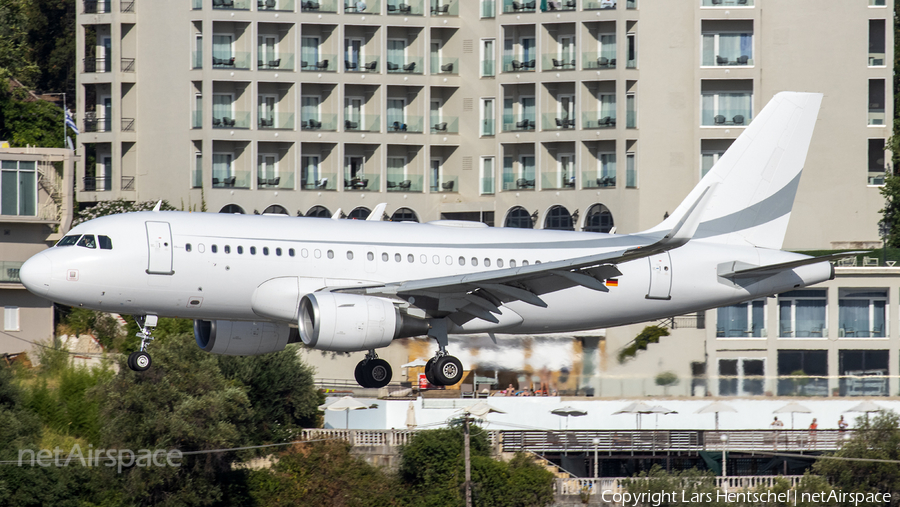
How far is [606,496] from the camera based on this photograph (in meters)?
67.1

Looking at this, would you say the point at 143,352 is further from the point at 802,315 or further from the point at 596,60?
the point at 596,60

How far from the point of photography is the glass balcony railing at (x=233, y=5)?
85.5 meters

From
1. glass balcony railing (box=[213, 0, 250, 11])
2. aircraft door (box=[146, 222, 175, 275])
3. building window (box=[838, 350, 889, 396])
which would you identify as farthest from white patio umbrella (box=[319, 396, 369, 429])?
aircraft door (box=[146, 222, 175, 275])

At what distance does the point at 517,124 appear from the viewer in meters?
85.9

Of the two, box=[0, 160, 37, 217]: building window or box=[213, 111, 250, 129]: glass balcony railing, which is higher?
box=[213, 111, 250, 129]: glass balcony railing

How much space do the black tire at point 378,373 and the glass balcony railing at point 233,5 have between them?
52.8 metres

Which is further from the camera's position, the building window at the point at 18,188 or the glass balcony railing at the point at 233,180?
the glass balcony railing at the point at 233,180

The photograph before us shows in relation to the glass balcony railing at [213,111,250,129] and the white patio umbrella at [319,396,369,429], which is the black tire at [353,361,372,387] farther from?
the glass balcony railing at [213,111,250,129]

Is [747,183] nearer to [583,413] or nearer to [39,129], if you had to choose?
[583,413]

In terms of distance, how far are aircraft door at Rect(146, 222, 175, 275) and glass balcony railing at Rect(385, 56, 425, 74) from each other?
54.9 meters

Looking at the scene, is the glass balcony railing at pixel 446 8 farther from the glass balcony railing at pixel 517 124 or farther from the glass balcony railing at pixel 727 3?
the glass balcony railing at pixel 727 3

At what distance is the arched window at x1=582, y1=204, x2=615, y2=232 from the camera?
81.5 m

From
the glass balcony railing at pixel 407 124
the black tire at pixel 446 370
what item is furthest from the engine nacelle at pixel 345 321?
the glass balcony railing at pixel 407 124

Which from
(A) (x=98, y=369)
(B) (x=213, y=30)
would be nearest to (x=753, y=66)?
(B) (x=213, y=30)
